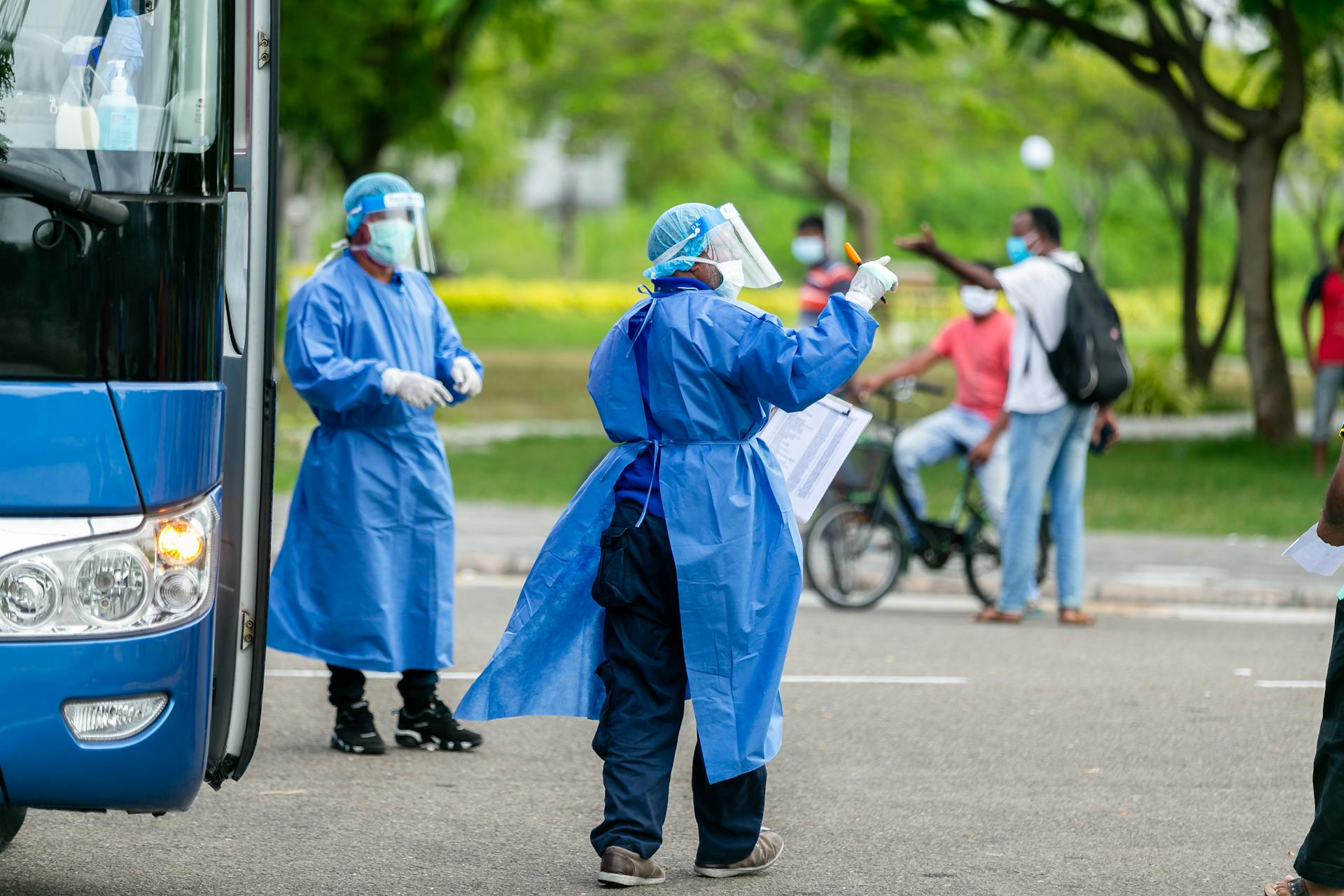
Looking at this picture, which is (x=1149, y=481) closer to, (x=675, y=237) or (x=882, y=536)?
(x=882, y=536)

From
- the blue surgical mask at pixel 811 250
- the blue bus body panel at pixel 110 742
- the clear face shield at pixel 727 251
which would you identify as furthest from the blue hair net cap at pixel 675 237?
the blue surgical mask at pixel 811 250

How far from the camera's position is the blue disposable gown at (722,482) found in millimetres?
4703

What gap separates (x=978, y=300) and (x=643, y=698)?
5405 millimetres

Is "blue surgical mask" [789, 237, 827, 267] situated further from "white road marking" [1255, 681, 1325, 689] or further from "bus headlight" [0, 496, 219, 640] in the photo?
"bus headlight" [0, 496, 219, 640]

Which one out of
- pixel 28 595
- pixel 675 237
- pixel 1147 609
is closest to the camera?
pixel 28 595

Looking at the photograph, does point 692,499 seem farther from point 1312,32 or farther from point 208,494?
point 1312,32

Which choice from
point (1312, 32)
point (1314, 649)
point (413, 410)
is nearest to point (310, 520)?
point (413, 410)

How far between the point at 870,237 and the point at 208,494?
3583 centimetres

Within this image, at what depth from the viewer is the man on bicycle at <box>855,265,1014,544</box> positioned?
9977mm

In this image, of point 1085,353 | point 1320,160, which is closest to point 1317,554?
point 1085,353

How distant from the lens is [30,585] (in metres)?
3.81

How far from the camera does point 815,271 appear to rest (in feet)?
39.1

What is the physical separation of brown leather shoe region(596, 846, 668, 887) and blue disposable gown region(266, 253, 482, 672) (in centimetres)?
164

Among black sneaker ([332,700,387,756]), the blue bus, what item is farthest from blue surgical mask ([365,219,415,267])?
the blue bus
